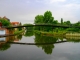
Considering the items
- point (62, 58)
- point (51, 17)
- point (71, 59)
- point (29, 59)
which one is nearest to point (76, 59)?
point (71, 59)

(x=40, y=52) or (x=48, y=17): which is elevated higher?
(x=48, y=17)

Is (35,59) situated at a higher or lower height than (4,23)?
lower

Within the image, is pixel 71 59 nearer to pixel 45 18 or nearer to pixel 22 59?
pixel 22 59

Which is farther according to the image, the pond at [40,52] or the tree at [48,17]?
the tree at [48,17]

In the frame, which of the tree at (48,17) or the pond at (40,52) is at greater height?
the tree at (48,17)

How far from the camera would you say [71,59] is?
10.8m

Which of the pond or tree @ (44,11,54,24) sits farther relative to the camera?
tree @ (44,11,54,24)

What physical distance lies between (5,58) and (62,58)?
415 centimetres

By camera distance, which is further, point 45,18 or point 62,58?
point 45,18

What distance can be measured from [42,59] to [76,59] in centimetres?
236

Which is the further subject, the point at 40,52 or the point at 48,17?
the point at 48,17

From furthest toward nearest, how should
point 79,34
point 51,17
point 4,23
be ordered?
point 51,17 < point 4,23 < point 79,34

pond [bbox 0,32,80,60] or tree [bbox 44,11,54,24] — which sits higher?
tree [bbox 44,11,54,24]

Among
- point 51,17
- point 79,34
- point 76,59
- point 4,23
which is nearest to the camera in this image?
point 76,59
